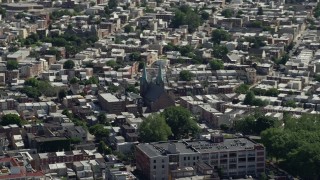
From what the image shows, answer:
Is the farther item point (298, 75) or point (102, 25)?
point (102, 25)

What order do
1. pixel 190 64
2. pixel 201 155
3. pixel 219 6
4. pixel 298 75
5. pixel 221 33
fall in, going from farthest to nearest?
pixel 219 6
pixel 221 33
pixel 190 64
pixel 298 75
pixel 201 155

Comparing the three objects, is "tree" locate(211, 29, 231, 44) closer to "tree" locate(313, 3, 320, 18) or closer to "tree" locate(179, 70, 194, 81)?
"tree" locate(313, 3, 320, 18)

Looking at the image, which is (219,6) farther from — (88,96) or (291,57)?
(88,96)

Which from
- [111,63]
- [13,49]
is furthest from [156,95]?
[13,49]

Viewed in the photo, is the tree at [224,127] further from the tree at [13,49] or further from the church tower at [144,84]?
the tree at [13,49]

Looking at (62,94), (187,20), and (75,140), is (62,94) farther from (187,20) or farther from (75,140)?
(187,20)

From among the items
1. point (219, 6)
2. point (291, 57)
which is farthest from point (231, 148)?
point (219, 6)

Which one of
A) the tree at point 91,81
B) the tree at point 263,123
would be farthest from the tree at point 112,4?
the tree at point 263,123
